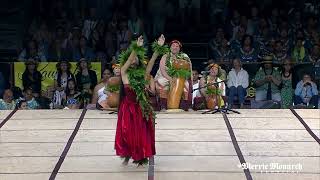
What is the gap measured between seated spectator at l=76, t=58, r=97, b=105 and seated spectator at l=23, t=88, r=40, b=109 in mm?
835

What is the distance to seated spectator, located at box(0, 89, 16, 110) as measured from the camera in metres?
12.9

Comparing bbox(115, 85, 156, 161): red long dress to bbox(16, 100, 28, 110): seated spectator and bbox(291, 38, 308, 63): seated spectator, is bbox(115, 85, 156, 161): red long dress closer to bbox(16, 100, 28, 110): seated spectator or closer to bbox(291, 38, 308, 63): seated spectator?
bbox(16, 100, 28, 110): seated spectator

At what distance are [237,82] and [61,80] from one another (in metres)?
3.17

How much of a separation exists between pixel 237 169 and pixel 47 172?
2.20 m

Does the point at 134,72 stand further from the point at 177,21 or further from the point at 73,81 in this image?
the point at 177,21

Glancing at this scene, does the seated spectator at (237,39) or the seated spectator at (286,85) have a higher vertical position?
the seated spectator at (237,39)

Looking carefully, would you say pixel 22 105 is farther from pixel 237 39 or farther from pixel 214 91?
pixel 237 39

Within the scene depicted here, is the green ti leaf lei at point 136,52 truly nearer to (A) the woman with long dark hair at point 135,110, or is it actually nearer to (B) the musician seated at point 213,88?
(A) the woman with long dark hair at point 135,110

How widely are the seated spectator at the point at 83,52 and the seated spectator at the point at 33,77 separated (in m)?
1.09

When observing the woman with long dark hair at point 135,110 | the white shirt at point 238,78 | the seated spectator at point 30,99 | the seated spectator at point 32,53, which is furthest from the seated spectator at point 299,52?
the woman with long dark hair at point 135,110

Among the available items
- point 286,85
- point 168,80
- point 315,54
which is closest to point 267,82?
point 286,85

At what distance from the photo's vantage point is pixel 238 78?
44.7 ft

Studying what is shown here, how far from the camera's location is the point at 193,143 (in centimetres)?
1011

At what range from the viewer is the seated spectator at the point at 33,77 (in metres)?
13.6
